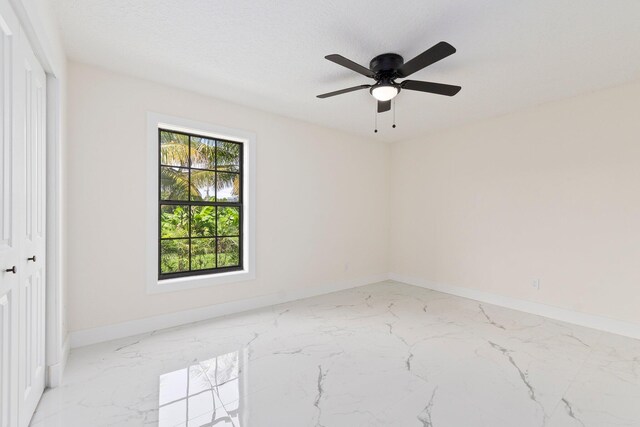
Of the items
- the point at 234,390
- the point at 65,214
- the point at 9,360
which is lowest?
the point at 234,390

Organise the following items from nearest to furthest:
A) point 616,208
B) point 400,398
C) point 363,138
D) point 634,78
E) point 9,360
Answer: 1. point 9,360
2. point 400,398
3. point 634,78
4. point 616,208
5. point 363,138

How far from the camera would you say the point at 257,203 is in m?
3.78

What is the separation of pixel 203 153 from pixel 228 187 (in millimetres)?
488

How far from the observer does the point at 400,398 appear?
1943mm

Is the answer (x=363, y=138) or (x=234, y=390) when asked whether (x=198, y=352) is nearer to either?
(x=234, y=390)

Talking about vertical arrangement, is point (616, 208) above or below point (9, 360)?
above

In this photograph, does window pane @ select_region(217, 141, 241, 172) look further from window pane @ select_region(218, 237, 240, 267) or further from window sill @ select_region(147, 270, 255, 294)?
window sill @ select_region(147, 270, 255, 294)

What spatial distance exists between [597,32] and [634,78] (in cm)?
123

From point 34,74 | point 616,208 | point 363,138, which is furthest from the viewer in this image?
point 363,138

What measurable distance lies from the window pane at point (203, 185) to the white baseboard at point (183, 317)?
125 centimetres

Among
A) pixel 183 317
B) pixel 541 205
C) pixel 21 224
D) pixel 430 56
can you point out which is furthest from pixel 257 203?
pixel 541 205

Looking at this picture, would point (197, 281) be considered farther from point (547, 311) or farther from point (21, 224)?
point (547, 311)

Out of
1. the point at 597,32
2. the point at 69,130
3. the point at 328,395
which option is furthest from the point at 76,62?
the point at 597,32

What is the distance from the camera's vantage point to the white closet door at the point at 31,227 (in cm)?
152
